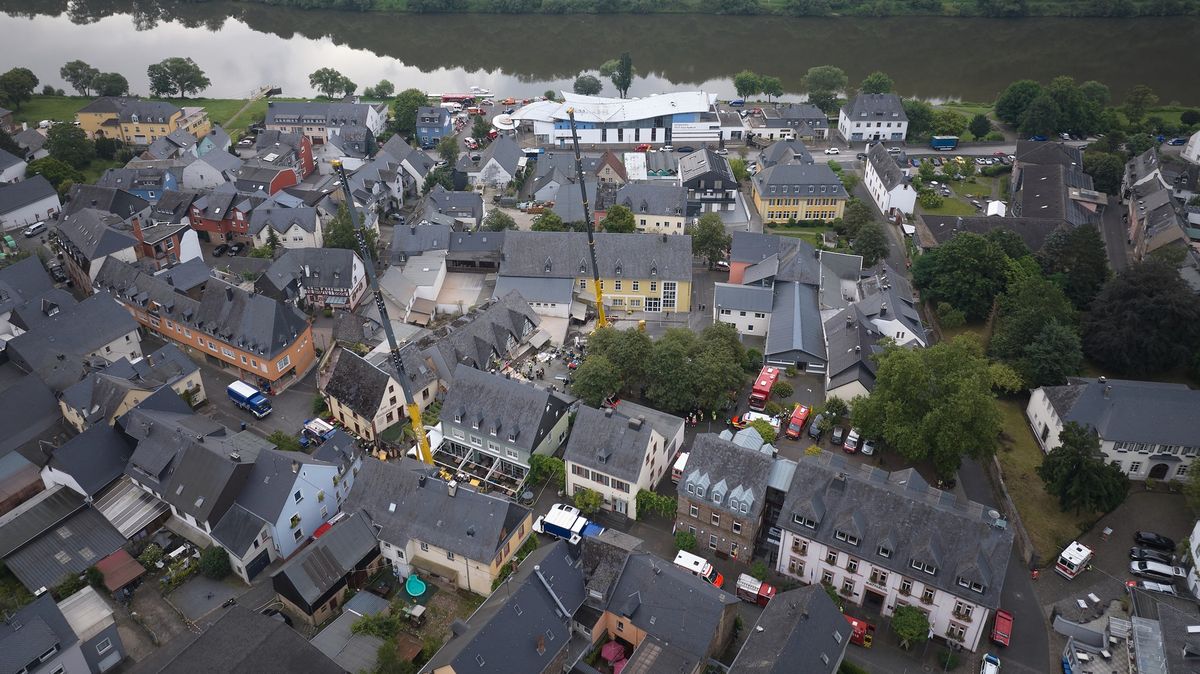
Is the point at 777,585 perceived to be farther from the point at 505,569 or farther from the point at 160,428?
the point at 160,428

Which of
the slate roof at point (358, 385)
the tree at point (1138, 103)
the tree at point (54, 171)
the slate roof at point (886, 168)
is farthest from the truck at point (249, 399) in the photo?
the tree at point (1138, 103)

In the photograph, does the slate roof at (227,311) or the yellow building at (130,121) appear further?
the yellow building at (130,121)

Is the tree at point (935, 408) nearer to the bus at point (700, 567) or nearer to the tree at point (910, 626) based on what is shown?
the tree at point (910, 626)

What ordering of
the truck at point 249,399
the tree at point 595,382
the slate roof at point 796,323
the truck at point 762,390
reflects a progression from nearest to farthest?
the tree at point 595,382, the truck at point 249,399, the truck at point 762,390, the slate roof at point 796,323

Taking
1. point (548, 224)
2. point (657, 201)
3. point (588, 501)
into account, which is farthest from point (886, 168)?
point (588, 501)

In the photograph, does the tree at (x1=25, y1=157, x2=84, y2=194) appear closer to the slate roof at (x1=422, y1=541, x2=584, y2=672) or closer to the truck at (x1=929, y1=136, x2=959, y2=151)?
the slate roof at (x1=422, y1=541, x2=584, y2=672)
